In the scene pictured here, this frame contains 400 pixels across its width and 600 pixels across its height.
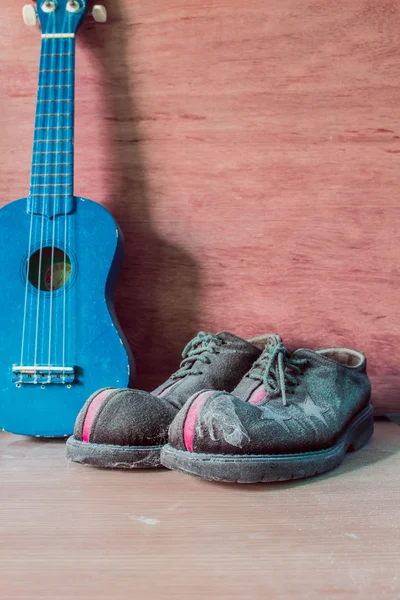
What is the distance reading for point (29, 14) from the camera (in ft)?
4.00

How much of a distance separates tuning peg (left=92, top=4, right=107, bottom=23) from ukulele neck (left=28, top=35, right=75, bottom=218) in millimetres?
84

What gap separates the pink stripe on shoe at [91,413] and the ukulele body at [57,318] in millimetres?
220

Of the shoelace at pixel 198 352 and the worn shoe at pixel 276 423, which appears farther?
the shoelace at pixel 198 352

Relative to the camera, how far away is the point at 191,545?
1.82ft

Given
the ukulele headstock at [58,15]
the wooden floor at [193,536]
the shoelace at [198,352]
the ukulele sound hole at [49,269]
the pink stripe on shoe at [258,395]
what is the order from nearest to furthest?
the wooden floor at [193,536] → the pink stripe on shoe at [258,395] → the shoelace at [198,352] → the ukulele sound hole at [49,269] → the ukulele headstock at [58,15]

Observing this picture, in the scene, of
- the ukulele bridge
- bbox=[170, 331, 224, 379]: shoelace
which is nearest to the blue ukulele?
the ukulele bridge

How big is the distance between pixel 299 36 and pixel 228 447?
102cm

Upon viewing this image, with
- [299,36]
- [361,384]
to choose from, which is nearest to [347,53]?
[299,36]

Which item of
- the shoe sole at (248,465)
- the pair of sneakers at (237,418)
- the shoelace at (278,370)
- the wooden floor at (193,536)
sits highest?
the shoelace at (278,370)

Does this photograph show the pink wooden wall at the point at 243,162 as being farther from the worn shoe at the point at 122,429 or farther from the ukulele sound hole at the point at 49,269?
the worn shoe at the point at 122,429

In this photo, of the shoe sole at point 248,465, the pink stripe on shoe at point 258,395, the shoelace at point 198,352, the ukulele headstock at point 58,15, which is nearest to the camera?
the shoe sole at point 248,465

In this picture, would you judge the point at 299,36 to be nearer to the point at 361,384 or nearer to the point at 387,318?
the point at 387,318

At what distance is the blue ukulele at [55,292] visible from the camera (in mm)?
1040

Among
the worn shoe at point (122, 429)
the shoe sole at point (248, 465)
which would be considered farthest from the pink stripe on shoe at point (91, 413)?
the shoe sole at point (248, 465)
